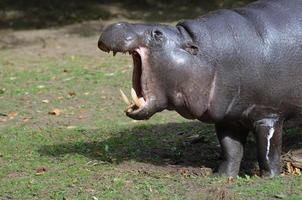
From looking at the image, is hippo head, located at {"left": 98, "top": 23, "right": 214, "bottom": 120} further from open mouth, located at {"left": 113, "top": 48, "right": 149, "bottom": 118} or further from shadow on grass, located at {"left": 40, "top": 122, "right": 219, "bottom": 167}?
shadow on grass, located at {"left": 40, "top": 122, "right": 219, "bottom": 167}

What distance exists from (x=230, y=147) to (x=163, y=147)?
3.36 feet

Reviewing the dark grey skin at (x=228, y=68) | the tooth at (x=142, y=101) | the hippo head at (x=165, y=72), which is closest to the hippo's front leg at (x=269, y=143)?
the dark grey skin at (x=228, y=68)

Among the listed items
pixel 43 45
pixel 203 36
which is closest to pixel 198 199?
pixel 203 36

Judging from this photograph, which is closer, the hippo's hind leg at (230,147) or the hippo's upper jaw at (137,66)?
the hippo's upper jaw at (137,66)

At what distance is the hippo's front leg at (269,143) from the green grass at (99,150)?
156 mm

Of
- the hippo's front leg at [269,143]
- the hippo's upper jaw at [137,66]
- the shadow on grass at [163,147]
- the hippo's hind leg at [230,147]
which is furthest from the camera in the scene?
the shadow on grass at [163,147]

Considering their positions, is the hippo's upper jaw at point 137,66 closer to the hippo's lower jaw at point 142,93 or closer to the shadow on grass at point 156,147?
the hippo's lower jaw at point 142,93

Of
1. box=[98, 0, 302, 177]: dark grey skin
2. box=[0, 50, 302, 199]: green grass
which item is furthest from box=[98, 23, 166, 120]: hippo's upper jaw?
box=[0, 50, 302, 199]: green grass

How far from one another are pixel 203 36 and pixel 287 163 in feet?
4.58

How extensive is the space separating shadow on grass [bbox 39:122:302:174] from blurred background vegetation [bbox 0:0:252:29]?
864 cm

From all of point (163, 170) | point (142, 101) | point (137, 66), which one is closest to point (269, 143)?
point (163, 170)

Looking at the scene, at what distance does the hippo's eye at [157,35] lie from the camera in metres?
5.00

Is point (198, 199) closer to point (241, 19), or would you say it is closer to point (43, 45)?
point (241, 19)

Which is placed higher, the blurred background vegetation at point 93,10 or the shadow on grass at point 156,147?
the shadow on grass at point 156,147
